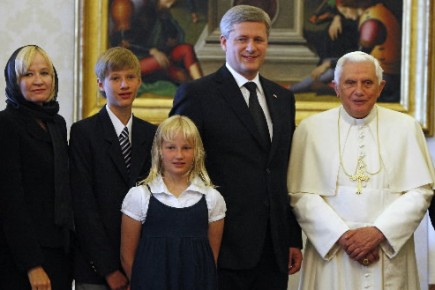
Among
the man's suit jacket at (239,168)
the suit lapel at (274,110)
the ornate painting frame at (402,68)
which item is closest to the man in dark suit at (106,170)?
the man's suit jacket at (239,168)

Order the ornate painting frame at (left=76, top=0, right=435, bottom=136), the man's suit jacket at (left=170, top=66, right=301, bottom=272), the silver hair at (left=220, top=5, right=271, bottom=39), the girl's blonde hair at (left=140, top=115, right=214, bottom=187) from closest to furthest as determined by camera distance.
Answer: the girl's blonde hair at (left=140, top=115, right=214, bottom=187) → the man's suit jacket at (left=170, top=66, right=301, bottom=272) → the silver hair at (left=220, top=5, right=271, bottom=39) → the ornate painting frame at (left=76, top=0, right=435, bottom=136)

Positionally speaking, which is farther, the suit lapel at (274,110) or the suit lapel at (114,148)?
the suit lapel at (274,110)

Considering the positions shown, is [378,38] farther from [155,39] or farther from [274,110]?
[274,110]

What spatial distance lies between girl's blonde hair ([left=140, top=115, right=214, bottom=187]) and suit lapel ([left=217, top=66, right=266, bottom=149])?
0.26m

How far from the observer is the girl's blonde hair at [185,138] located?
3.43m

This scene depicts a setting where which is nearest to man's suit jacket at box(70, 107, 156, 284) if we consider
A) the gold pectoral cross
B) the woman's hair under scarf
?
the woman's hair under scarf

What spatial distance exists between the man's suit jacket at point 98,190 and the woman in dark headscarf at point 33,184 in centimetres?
5

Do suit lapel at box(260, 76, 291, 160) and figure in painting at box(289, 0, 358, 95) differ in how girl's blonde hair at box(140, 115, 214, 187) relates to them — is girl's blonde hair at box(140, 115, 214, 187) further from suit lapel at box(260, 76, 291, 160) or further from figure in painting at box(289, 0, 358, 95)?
figure in painting at box(289, 0, 358, 95)

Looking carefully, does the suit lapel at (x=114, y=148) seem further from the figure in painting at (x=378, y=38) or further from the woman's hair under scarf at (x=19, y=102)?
the figure in painting at (x=378, y=38)

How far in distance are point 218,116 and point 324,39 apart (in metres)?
1.71

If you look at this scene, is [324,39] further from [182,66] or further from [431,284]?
[431,284]

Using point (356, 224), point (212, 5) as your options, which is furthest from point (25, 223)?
point (212, 5)

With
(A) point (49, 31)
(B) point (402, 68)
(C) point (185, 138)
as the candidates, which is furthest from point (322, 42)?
(C) point (185, 138)

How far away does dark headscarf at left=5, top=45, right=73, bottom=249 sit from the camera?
3.33 meters
